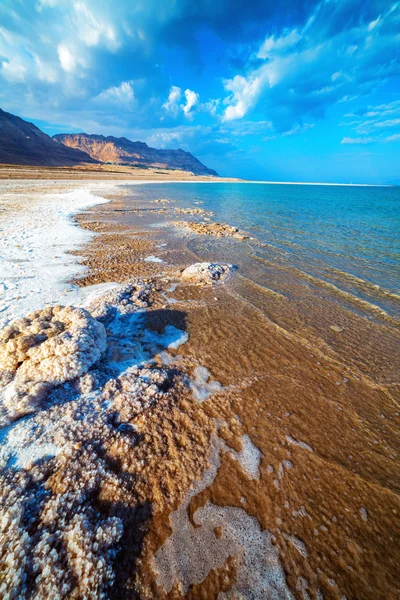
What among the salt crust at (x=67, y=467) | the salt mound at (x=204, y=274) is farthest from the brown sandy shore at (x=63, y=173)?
the salt crust at (x=67, y=467)

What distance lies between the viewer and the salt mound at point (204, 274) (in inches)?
392

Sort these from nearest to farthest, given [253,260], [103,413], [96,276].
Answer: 1. [103,413]
2. [96,276]
3. [253,260]

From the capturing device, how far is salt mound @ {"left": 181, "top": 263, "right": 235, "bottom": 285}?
392 inches

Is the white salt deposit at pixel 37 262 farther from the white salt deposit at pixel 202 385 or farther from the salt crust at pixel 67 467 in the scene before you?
the white salt deposit at pixel 202 385

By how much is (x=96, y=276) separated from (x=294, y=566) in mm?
9234

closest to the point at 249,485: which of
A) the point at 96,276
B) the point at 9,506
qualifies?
the point at 9,506

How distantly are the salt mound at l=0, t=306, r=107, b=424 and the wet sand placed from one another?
1895mm

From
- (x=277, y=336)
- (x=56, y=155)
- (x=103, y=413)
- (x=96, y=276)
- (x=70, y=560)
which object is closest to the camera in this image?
(x=70, y=560)

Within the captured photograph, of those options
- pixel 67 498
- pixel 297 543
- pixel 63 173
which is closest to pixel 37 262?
pixel 67 498

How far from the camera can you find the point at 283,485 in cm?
356

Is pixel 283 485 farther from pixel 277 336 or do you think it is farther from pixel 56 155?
pixel 56 155

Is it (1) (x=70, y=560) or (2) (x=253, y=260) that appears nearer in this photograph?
(1) (x=70, y=560)

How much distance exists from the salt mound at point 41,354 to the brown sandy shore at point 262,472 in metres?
1.31

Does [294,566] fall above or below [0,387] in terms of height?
below
